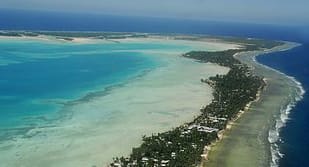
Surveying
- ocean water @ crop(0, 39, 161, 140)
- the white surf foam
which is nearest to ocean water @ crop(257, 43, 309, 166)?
the white surf foam

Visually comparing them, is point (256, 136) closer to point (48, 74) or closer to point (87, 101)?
point (87, 101)

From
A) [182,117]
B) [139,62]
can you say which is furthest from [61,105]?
[139,62]

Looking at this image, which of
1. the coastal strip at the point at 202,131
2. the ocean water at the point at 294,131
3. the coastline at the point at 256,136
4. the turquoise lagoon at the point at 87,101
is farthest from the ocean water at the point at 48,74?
the ocean water at the point at 294,131

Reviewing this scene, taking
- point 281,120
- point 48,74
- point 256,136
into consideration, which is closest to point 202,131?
point 256,136

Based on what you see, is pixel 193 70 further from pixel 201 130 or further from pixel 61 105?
pixel 201 130

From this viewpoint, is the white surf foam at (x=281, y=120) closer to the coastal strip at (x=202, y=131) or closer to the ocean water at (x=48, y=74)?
the coastal strip at (x=202, y=131)

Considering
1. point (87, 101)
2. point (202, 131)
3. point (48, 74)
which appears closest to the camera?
point (202, 131)
